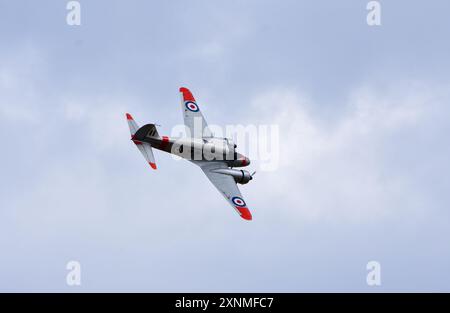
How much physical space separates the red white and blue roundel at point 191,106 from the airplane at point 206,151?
628 millimetres

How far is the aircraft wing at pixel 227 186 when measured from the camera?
52.0m

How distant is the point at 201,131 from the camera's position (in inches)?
2330

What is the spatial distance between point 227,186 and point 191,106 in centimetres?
1089

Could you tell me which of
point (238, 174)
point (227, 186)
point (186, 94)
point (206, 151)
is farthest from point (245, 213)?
point (186, 94)

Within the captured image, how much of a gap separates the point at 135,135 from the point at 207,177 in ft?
24.0

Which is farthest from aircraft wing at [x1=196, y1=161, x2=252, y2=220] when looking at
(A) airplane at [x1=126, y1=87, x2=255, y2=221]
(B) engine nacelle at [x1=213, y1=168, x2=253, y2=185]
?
(B) engine nacelle at [x1=213, y1=168, x2=253, y2=185]

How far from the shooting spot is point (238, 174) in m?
56.2

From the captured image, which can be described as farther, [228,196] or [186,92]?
[186,92]

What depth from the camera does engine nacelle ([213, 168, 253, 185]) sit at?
55812 millimetres

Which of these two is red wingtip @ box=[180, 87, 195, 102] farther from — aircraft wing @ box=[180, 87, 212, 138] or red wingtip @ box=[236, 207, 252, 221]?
red wingtip @ box=[236, 207, 252, 221]

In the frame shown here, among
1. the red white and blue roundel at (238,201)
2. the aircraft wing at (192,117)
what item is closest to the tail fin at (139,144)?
the aircraft wing at (192,117)
